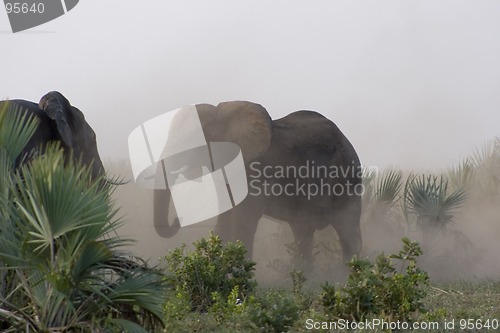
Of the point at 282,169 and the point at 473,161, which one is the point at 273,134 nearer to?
the point at 282,169

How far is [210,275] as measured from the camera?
814 centimetres

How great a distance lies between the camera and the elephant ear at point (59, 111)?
946cm

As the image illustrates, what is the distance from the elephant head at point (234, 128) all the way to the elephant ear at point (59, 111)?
3095mm

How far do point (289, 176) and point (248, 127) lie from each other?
1.05 meters

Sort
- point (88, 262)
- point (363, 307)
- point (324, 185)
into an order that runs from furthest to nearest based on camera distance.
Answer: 1. point (324, 185)
2. point (363, 307)
3. point (88, 262)

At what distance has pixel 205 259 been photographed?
327 inches

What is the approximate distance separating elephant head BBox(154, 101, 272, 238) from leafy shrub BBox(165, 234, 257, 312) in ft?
14.4

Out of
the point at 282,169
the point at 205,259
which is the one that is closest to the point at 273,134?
the point at 282,169

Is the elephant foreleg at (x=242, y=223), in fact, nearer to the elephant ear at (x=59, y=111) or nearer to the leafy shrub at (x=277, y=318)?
the elephant ear at (x=59, y=111)

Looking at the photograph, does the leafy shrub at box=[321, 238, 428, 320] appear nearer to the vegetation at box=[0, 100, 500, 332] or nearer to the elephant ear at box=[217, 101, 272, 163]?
the vegetation at box=[0, 100, 500, 332]

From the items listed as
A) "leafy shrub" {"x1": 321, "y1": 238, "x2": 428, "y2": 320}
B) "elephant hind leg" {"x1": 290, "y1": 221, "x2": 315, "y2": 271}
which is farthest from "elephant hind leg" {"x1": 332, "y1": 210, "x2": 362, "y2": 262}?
"leafy shrub" {"x1": 321, "y1": 238, "x2": 428, "y2": 320}

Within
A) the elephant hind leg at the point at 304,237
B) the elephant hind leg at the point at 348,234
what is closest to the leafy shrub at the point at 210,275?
Answer: the elephant hind leg at the point at 304,237

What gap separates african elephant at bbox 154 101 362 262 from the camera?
12.6 m

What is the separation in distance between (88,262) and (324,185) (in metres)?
9.45
